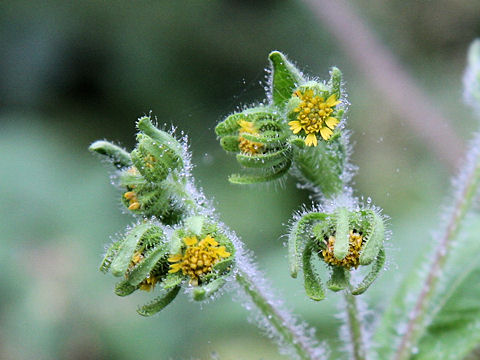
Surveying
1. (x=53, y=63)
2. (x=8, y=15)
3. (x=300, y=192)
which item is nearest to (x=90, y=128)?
(x=53, y=63)

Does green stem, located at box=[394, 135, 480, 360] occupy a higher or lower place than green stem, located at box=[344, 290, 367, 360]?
higher

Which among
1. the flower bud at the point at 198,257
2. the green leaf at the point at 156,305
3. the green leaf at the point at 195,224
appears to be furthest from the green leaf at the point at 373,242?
the green leaf at the point at 156,305

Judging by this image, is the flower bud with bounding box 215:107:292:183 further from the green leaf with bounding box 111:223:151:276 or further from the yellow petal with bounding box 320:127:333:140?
the green leaf with bounding box 111:223:151:276

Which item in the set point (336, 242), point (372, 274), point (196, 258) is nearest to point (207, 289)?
point (196, 258)

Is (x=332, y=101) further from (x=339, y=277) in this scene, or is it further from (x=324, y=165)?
(x=339, y=277)

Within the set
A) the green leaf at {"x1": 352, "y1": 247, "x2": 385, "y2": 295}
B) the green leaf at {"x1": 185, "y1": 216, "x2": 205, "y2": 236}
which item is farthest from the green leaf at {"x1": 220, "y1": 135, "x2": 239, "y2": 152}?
the green leaf at {"x1": 352, "y1": 247, "x2": 385, "y2": 295}

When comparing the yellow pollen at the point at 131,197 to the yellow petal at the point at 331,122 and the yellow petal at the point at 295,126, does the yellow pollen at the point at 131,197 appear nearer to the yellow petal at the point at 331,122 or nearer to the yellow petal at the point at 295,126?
the yellow petal at the point at 295,126

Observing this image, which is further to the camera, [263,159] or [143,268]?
[263,159]
